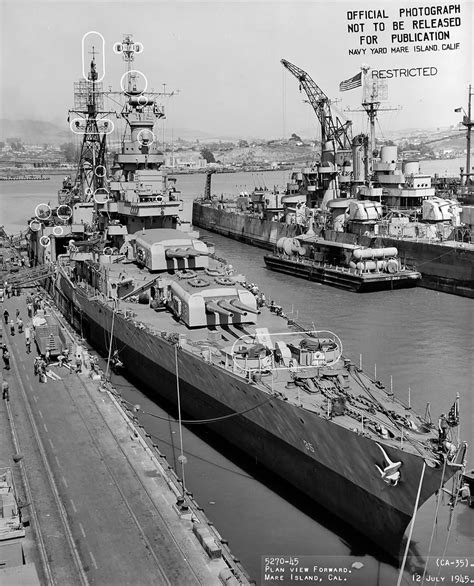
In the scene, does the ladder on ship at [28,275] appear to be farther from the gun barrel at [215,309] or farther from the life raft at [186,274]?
the gun barrel at [215,309]

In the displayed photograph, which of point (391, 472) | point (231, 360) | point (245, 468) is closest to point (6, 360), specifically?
point (231, 360)

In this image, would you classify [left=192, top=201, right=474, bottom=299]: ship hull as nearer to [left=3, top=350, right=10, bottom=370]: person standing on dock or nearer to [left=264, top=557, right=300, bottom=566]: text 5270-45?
[left=3, top=350, right=10, bottom=370]: person standing on dock

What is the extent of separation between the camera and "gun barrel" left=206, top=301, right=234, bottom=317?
58.4 ft

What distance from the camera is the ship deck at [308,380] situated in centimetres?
1203

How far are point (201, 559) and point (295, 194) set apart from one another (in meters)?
41.0

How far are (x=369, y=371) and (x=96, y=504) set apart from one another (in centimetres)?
1082

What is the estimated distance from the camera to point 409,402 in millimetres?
16953

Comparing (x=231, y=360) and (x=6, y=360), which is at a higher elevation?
(x=231, y=360)

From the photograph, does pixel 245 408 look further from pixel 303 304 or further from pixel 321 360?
pixel 303 304

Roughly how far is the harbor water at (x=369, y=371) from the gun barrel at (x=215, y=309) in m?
2.89

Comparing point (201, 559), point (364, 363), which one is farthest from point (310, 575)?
point (364, 363)

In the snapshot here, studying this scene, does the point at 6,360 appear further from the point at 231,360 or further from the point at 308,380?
the point at 308,380

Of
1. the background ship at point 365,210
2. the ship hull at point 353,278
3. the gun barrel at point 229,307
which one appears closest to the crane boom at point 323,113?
the background ship at point 365,210

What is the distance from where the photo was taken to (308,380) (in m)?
14.4
